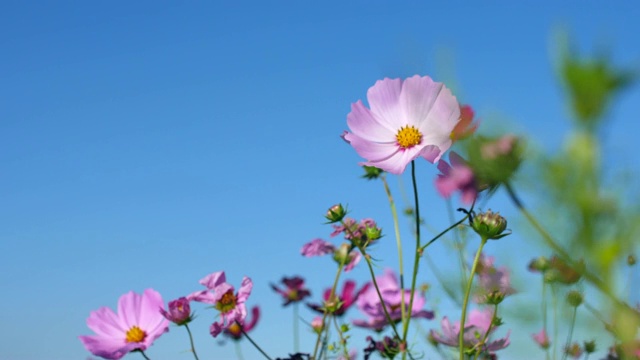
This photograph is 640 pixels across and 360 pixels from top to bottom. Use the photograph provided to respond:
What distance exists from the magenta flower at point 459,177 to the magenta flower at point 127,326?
629mm

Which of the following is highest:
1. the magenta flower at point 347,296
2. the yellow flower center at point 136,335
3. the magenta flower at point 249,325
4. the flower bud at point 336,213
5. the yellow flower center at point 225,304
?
the magenta flower at point 249,325

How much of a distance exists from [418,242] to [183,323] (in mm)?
493

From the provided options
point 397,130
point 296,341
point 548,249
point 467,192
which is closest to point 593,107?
point 548,249

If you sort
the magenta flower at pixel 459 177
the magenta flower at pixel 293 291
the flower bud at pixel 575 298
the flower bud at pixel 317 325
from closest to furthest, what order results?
the flower bud at pixel 575 298
the magenta flower at pixel 459 177
the flower bud at pixel 317 325
the magenta flower at pixel 293 291

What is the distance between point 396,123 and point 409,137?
5 cm

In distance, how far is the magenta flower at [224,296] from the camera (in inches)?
55.6

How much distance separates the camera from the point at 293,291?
1924 mm

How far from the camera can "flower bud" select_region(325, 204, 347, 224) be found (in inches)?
52.9

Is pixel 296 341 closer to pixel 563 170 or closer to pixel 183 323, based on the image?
pixel 183 323

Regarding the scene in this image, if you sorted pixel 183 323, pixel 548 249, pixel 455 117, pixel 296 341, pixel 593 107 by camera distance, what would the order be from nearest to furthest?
pixel 593 107 < pixel 548 249 < pixel 455 117 < pixel 183 323 < pixel 296 341

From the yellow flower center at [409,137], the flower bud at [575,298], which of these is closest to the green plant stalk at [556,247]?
the flower bud at [575,298]

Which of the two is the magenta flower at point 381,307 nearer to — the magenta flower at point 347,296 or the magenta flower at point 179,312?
the magenta flower at point 347,296

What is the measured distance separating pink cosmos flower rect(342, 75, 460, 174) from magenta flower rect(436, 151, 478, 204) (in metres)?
0.04

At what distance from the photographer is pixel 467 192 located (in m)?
1.05
